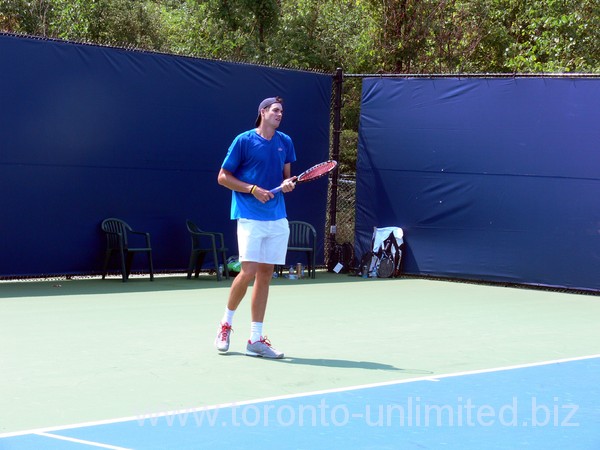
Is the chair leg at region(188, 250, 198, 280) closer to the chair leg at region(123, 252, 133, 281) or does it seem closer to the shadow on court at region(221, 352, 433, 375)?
the chair leg at region(123, 252, 133, 281)

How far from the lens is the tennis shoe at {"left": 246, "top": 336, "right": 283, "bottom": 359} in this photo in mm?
6828

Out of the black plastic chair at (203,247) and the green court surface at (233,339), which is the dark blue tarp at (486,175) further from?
the black plastic chair at (203,247)

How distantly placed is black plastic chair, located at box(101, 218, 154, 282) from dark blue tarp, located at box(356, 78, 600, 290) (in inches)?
132

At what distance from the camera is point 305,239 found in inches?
550

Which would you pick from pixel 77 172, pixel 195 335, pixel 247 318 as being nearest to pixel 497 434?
pixel 195 335

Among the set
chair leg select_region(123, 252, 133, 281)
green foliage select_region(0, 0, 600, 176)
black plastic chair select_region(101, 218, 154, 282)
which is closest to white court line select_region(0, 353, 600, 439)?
black plastic chair select_region(101, 218, 154, 282)

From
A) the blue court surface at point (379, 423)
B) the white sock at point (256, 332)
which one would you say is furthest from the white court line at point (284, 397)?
the white sock at point (256, 332)

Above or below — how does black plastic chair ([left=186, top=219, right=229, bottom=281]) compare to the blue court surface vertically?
above

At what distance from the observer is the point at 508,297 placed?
11758 mm

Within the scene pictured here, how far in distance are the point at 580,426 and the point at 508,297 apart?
270 inches

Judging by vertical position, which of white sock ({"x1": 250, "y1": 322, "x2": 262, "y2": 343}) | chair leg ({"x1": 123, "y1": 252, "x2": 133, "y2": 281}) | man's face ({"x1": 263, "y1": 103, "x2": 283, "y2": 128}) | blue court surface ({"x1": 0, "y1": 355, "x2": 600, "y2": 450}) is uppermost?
man's face ({"x1": 263, "y1": 103, "x2": 283, "y2": 128})

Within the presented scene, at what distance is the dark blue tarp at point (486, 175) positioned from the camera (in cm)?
1238

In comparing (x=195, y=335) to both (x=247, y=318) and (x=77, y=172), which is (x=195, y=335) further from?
(x=77, y=172)

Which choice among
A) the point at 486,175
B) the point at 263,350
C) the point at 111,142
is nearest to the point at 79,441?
the point at 263,350
